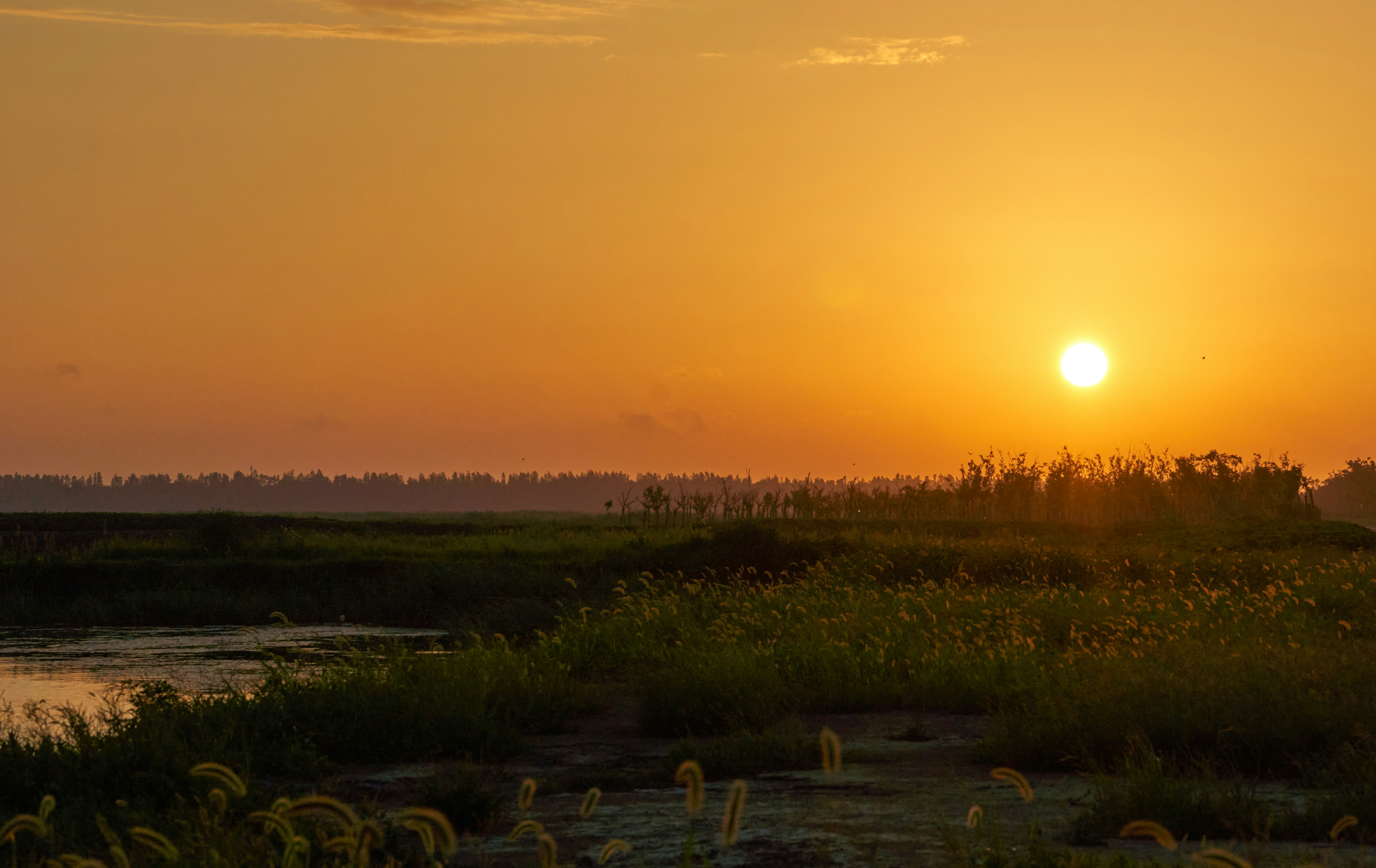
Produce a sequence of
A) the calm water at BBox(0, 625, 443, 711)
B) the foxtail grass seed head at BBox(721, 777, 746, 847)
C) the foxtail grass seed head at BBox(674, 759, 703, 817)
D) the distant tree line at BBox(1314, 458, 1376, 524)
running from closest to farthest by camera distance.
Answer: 1. the foxtail grass seed head at BBox(721, 777, 746, 847)
2. the foxtail grass seed head at BBox(674, 759, 703, 817)
3. the calm water at BBox(0, 625, 443, 711)
4. the distant tree line at BBox(1314, 458, 1376, 524)

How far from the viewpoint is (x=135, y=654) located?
24.1 m

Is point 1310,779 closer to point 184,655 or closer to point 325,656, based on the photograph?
point 325,656

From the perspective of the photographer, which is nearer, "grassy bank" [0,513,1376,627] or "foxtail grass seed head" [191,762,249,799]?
"foxtail grass seed head" [191,762,249,799]

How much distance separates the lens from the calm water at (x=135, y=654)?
60.8ft

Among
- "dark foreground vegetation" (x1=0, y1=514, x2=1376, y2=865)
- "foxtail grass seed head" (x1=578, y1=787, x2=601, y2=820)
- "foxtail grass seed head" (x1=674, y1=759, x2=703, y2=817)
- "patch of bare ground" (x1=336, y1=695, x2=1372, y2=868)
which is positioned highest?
"foxtail grass seed head" (x1=674, y1=759, x2=703, y2=817)

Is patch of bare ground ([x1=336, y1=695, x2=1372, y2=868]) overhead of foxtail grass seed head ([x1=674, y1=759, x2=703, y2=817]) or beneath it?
beneath

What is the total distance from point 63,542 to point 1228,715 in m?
44.1

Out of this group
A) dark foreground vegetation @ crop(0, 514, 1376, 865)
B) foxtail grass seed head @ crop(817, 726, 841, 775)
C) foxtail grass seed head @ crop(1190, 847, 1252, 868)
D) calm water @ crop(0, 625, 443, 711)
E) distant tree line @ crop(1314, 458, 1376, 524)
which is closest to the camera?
foxtail grass seed head @ crop(1190, 847, 1252, 868)

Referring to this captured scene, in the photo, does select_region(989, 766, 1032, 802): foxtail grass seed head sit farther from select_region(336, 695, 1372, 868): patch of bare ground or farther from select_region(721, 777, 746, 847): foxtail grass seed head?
select_region(336, 695, 1372, 868): patch of bare ground

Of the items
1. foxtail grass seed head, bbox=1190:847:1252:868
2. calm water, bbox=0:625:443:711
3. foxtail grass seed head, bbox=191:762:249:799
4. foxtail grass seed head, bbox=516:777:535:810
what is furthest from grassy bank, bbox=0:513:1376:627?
foxtail grass seed head, bbox=1190:847:1252:868

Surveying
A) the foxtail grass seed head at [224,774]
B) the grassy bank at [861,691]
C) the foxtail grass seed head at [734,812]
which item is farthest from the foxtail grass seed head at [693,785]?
the grassy bank at [861,691]

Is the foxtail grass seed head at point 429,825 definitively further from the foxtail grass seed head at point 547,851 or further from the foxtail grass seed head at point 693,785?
the foxtail grass seed head at point 693,785

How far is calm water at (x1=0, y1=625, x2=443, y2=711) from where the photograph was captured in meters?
18.5

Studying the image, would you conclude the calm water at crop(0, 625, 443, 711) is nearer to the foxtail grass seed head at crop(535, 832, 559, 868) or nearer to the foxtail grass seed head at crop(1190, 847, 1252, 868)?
the foxtail grass seed head at crop(535, 832, 559, 868)
